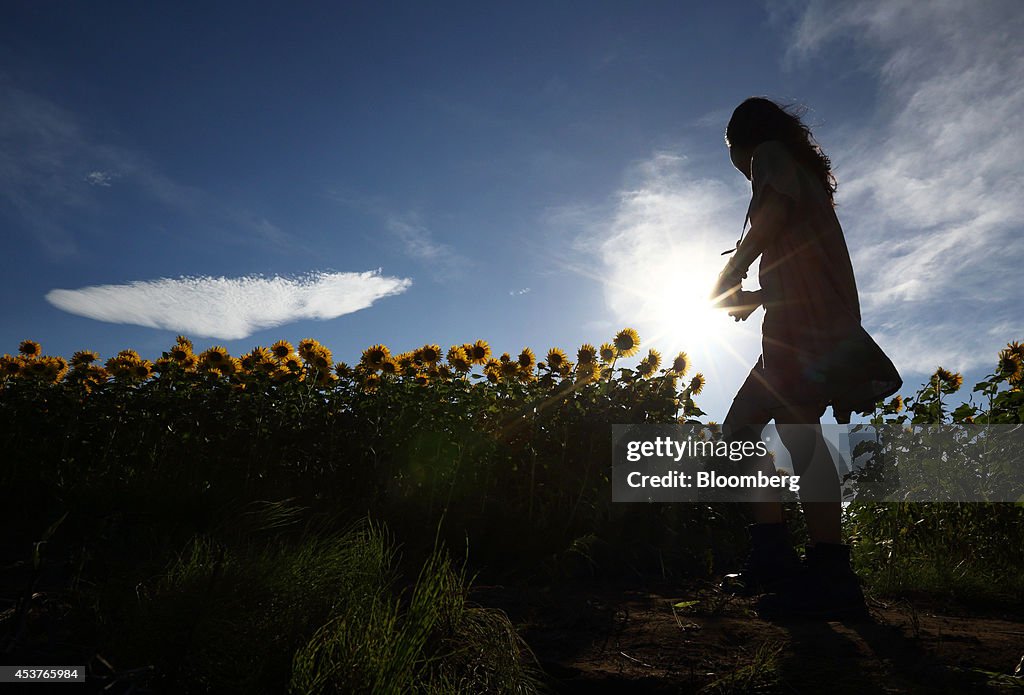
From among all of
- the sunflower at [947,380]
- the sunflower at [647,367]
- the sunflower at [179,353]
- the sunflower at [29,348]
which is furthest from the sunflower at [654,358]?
the sunflower at [29,348]

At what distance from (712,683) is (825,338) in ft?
5.13

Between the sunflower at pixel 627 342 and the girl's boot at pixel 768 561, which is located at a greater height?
the sunflower at pixel 627 342

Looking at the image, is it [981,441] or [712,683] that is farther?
[981,441]

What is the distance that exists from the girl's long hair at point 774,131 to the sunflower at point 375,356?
3545mm

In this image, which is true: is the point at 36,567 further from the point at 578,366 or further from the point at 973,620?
the point at 578,366

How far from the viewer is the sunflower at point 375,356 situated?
5.63 m

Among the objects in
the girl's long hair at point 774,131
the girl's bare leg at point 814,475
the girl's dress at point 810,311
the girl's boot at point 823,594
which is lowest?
the girl's boot at point 823,594

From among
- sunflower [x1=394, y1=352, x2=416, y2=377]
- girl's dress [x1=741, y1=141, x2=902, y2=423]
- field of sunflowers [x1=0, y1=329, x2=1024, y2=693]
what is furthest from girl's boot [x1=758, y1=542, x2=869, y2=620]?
sunflower [x1=394, y1=352, x2=416, y2=377]

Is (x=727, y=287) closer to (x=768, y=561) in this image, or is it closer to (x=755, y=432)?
(x=755, y=432)

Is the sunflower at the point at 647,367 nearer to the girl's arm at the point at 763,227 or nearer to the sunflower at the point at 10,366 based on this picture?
the girl's arm at the point at 763,227

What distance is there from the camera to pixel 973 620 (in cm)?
257

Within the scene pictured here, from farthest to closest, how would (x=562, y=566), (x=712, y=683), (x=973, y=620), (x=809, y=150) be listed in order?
(x=562, y=566)
(x=809, y=150)
(x=973, y=620)
(x=712, y=683)

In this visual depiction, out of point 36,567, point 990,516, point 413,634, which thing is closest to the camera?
point 36,567

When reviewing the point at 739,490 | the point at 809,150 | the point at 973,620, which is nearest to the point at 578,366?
→ the point at 739,490
